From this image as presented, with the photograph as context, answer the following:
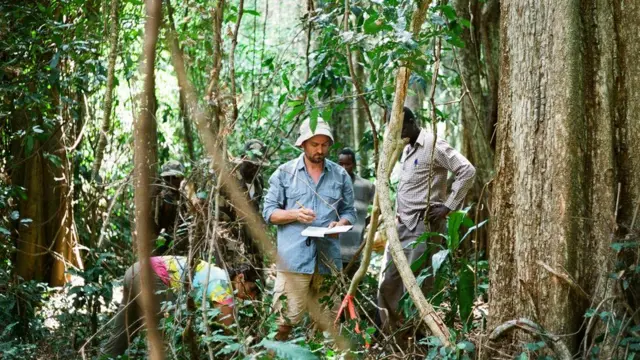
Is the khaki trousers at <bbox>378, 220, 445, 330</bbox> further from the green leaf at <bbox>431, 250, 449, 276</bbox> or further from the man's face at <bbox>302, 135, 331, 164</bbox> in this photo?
the green leaf at <bbox>431, 250, 449, 276</bbox>

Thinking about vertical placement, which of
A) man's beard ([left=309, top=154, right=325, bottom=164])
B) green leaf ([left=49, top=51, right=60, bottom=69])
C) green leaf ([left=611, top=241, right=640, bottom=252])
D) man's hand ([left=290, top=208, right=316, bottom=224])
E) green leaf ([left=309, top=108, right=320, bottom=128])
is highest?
green leaf ([left=49, top=51, right=60, bottom=69])

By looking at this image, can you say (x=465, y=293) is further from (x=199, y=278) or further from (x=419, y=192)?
(x=419, y=192)

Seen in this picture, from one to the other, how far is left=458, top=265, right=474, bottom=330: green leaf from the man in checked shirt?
1.43m

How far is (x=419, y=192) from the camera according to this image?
6359 mm

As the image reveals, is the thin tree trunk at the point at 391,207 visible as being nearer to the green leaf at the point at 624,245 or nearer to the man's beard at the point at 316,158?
the green leaf at the point at 624,245

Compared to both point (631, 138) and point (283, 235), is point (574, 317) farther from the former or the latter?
point (283, 235)

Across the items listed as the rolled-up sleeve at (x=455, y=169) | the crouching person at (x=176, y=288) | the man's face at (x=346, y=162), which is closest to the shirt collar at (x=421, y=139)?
the rolled-up sleeve at (x=455, y=169)

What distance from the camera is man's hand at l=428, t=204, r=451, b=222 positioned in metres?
6.31

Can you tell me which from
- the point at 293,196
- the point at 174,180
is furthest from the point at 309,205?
the point at 174,180

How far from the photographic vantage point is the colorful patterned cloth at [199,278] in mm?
4762

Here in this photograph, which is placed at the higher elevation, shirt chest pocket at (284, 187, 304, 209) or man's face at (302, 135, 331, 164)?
man's face at (302, 135, 331, 164)

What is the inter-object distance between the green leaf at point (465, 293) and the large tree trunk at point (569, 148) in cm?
51

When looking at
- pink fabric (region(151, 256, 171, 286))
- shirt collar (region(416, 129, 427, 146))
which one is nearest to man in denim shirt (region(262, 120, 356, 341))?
shirt collar (region(416, 129, 427, 146))

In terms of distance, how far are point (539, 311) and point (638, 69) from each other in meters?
1.25
